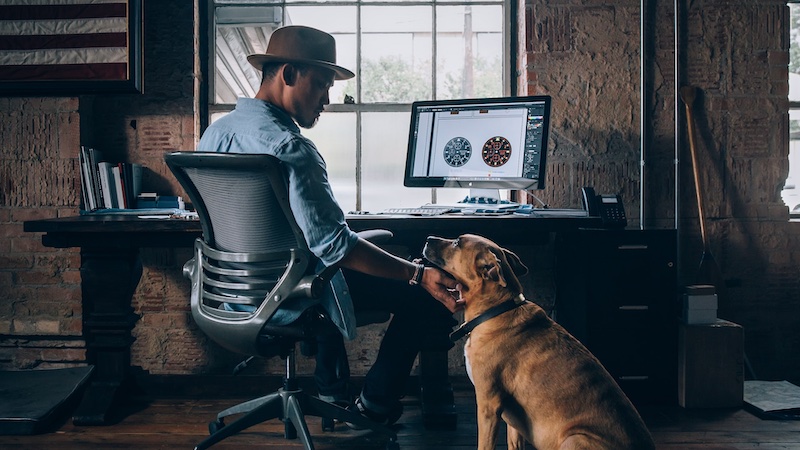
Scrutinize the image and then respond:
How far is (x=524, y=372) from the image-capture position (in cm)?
185

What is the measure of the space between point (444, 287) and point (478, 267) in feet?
0.41

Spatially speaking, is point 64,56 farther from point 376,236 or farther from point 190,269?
point 376,236

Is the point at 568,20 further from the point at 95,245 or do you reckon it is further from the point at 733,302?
the point at 95,245

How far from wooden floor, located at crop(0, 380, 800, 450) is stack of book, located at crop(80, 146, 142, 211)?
0.89 meters

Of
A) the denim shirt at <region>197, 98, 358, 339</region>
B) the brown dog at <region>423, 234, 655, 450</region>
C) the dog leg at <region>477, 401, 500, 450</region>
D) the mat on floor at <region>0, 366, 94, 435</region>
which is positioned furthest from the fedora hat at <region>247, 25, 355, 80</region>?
the mat on floor at <region>0, 366, 94, 435</region>

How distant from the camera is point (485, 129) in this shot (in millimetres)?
2912

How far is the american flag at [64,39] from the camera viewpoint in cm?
309

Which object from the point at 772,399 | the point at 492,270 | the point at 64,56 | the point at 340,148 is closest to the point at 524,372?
the point at 492,270

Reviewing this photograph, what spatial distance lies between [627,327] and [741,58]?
143cm

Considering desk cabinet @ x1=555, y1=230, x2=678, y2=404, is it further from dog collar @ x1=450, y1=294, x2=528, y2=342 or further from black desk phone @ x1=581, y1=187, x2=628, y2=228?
dog collar @ x1=450, y1=294, x2=528, y2=342

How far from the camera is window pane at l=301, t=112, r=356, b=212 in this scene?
337 centimetres

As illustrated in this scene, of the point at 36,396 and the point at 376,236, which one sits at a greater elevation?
the point at 376,236

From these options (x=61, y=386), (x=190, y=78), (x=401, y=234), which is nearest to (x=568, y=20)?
(x=401, y=234)

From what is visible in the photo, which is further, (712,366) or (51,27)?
(51,27)
